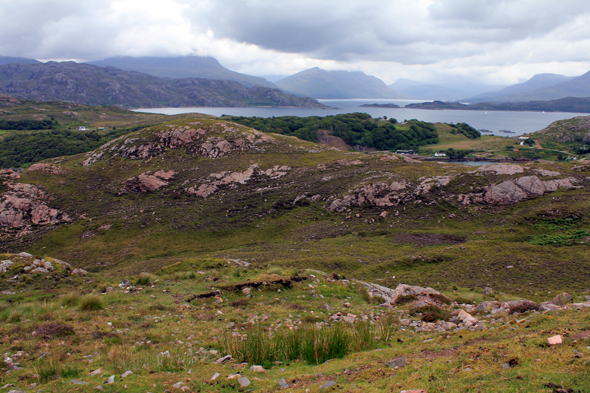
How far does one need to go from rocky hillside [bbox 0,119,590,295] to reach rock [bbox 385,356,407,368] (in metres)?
14.3

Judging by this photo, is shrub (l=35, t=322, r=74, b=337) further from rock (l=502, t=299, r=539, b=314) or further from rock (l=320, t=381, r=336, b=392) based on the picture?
rock (l=502, t=299, r=539, b=314)

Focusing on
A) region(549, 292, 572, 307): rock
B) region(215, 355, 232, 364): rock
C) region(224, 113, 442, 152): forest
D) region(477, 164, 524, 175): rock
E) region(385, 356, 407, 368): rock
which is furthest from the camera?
region(224, 113, 442, 152): forest

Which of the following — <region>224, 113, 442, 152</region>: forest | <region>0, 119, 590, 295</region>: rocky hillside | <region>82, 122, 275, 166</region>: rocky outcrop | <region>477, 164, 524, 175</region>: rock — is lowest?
<region>0, 119, 590, 295</region>: rocky hillside

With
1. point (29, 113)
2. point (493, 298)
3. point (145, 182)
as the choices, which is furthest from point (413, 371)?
point (29, 113)

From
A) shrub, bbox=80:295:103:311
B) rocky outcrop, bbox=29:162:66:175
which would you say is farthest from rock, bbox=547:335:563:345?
rocky outcrop, bbox=29:162:66:175

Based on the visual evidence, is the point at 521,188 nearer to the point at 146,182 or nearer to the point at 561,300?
the point at 561,300

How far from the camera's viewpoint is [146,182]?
5394 cm

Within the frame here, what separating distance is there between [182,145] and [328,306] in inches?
2437

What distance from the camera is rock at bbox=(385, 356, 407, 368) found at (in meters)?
7.37

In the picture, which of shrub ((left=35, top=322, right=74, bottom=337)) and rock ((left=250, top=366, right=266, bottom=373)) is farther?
shrub ((left=35, top=322, right=74, bottom=337))

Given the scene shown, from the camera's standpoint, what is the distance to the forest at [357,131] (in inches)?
5208

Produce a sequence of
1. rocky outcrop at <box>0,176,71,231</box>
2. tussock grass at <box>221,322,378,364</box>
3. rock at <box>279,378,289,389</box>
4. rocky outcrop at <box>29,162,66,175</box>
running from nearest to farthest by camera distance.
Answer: rock at <box>279,378,289,389</box>
tussock grass at <box>221,322,378,364</box>
rocky outcrop at <box>0,176,71,231</box>
rocky outcrop at <box>29,162,66,175</box>

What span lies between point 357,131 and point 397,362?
149m

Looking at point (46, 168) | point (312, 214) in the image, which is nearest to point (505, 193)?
point (312, 214)
